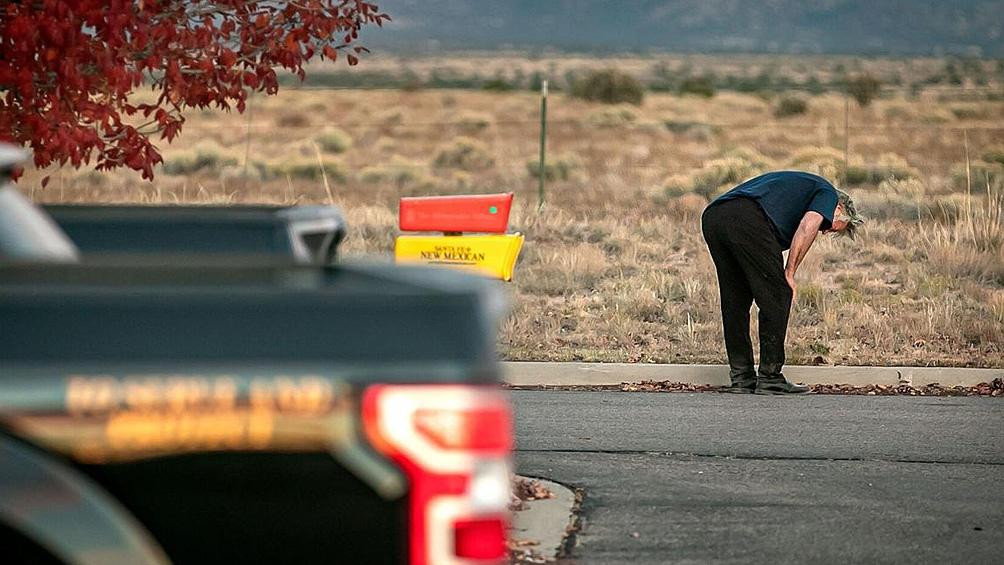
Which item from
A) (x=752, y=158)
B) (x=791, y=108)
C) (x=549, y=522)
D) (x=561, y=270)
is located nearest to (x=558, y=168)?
(x=752, y=158)

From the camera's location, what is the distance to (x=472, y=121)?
49.8 m

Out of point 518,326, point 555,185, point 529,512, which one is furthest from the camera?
point 555,185

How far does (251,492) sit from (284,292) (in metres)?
0.35

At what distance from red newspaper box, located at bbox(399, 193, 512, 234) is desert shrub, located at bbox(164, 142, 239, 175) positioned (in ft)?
87.1

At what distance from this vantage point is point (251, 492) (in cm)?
298

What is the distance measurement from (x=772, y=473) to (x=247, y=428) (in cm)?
571

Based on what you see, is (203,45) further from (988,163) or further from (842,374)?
(988,163)

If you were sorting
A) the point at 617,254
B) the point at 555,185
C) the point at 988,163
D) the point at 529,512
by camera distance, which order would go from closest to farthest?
1. the point at 529,512
2. the point at 617,254
3. the point at 555,185
4. the point at 988,163

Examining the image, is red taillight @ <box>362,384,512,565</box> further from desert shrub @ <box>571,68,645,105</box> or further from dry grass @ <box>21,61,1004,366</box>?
desert shrub @ <box>571,68,645,105</box>

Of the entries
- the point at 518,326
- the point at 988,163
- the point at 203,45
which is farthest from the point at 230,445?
the point at 988,163

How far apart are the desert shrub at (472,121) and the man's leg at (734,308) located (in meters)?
33.9

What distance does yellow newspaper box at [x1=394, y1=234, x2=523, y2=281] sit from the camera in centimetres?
1026

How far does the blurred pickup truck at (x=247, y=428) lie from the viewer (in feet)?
9.55

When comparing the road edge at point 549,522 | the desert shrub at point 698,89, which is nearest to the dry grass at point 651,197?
the desert shrub at point 698,89
